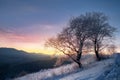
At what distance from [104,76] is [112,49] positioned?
2417 cm

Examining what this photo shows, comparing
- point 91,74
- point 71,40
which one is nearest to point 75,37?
point 71,40

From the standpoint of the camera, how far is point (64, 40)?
33.2 meters

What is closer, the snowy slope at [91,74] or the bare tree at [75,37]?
the snowy slope at [91,74]

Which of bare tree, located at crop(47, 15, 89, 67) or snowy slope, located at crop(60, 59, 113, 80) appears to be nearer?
snowy slope, located at crop(60, 59, 113, 80)

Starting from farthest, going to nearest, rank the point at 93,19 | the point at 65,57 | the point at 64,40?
the point at 93,19, the point at 65,57, the point at 64,40

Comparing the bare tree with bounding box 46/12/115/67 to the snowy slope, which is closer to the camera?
the snowy slope

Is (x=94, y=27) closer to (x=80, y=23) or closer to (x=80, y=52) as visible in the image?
(x=80, y=23)

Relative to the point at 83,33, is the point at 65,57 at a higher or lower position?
lower

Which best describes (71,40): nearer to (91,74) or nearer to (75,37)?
(75,37)

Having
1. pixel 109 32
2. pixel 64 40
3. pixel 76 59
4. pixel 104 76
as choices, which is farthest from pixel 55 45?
pixel 104 76

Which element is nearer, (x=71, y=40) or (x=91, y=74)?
(x=91, y=74)

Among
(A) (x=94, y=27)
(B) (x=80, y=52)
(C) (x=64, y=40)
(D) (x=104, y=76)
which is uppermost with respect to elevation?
(A) (x=94, y=27)

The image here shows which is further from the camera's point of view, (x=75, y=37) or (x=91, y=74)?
(x=75, y=37)

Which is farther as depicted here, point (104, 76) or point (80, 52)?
point (80, 52)
